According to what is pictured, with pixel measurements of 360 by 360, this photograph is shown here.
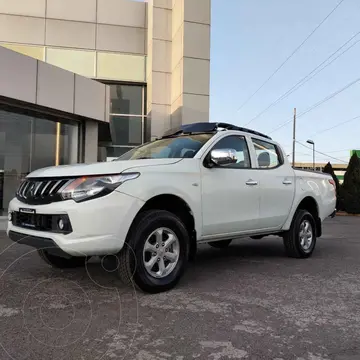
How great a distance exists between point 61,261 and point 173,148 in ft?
6.73

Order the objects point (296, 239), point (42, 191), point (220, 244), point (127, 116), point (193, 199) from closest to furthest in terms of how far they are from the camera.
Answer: point (42, 191)
point (193, 199)
point (296, 239)
point (220, 244)
point (127, 116)

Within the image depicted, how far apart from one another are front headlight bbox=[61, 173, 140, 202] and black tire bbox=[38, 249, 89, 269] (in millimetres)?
1501

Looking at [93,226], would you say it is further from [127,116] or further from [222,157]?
[127,116]

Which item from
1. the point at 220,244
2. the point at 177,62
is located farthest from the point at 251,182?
the point at 177,62

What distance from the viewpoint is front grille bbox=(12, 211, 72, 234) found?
404 cm

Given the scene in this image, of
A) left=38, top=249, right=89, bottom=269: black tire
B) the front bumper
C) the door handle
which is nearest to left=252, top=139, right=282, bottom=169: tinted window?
the door handle

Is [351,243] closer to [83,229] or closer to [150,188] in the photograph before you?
[150,188]

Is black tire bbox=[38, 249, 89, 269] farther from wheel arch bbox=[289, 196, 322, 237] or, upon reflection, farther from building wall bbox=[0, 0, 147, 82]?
building wall bbox=[0, 0, 147, 82]

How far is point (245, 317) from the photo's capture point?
12.6ft

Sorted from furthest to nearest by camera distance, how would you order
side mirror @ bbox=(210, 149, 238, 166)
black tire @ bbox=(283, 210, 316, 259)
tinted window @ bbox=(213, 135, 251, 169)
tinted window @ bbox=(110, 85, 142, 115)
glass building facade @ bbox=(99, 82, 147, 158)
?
tinted window @ bbox=(110, 85, 142, 115)
glass building facade @ bbox=(99, 82, 147, 158)
black tire @ bbox=(283, 210, 316, 259)
tinted window @ bbox=(213, 135, 251, 169)
side mirror @ bbox=(210, 149, 238, 166)

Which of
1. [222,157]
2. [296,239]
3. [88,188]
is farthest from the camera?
[296,239]

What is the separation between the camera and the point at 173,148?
551cm

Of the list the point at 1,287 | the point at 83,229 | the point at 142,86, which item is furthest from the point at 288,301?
the point at 142,86

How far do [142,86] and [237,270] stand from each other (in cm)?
1414
